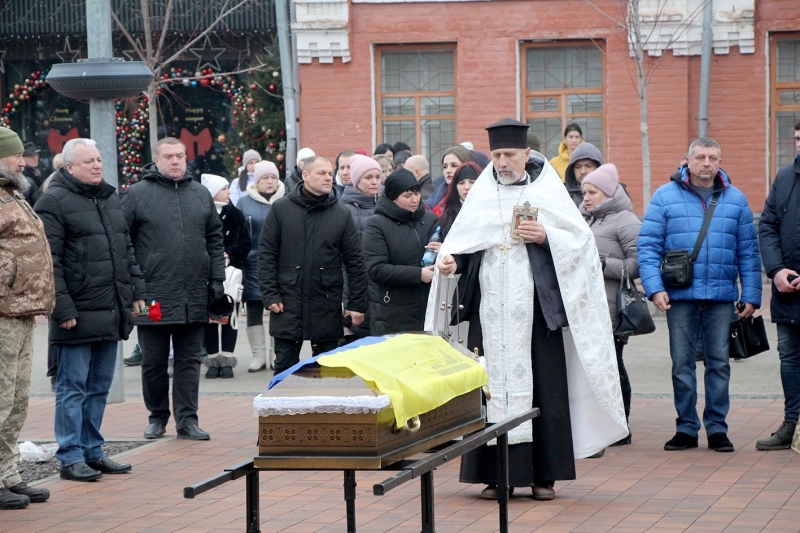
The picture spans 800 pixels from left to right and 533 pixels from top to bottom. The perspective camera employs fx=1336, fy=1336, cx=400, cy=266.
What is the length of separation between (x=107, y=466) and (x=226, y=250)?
4.19m

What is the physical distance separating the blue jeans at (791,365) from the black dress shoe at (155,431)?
13.8 feet

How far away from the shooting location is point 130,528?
22.1 ft

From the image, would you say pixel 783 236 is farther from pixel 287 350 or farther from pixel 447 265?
pixel 287 350

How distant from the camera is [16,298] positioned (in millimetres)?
7027

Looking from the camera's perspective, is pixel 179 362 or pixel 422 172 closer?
pixel 179 362

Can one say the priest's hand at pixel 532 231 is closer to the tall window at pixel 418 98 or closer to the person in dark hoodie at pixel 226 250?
the person in dark hoodie at pixel 226 250

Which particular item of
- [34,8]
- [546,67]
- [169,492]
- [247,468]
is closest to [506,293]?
[169,492]

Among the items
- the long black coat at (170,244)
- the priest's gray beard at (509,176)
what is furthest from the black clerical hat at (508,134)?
the long black coat at (170,244)

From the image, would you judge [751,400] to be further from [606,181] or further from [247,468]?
[247,468]

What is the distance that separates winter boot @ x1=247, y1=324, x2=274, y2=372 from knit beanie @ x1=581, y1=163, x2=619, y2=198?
15.3 ft

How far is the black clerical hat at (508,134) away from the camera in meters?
7.25

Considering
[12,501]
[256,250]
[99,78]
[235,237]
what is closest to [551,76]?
[256,250]

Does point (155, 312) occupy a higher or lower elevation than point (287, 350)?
higher

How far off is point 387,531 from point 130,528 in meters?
1.30
